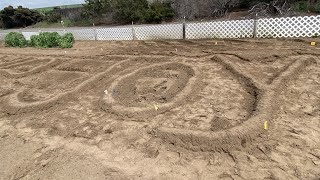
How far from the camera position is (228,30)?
9.86 meters

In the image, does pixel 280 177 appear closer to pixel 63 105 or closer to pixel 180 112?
pixel 180 112

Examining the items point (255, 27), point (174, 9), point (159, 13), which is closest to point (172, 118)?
point (255, 27)

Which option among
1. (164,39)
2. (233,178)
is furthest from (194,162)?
(164,39)

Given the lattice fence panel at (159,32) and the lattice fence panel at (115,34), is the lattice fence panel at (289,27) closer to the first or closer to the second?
the lattice fence panel at (159,32)

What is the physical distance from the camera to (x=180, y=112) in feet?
15.1

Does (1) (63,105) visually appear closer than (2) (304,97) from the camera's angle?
No

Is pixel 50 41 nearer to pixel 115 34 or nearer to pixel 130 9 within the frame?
pixel 115 34

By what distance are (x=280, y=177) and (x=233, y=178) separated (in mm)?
529

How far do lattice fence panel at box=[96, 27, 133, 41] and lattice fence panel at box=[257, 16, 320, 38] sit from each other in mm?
6024

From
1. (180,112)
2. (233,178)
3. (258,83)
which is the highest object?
(258,83)

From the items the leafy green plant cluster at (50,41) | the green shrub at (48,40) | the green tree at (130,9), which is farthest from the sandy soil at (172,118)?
the green tree at (130,9)

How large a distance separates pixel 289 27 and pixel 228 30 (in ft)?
7.13

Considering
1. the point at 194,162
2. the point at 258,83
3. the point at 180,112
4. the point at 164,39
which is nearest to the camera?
the point at 194,162

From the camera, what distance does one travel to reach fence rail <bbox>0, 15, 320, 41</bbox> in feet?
28.2
